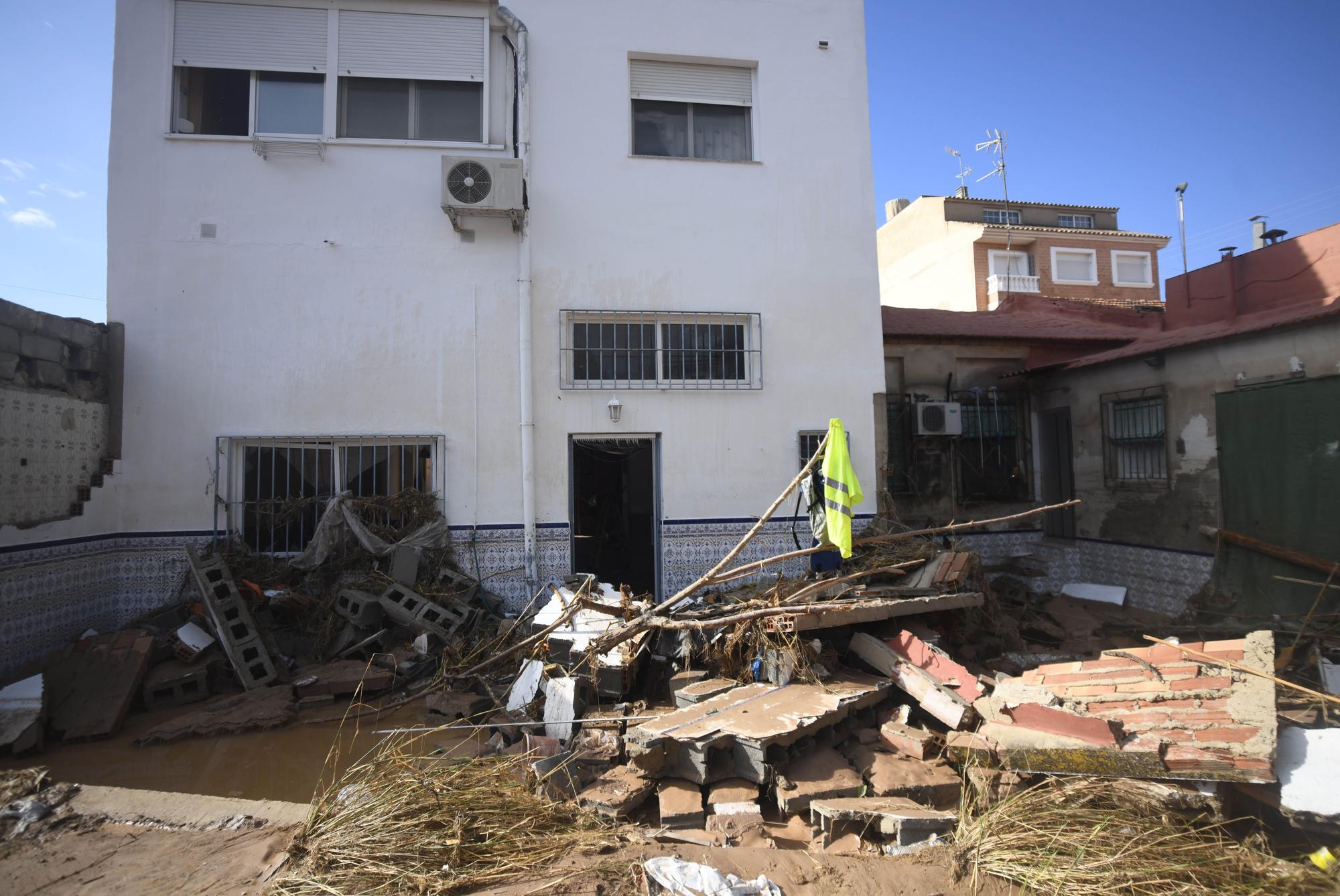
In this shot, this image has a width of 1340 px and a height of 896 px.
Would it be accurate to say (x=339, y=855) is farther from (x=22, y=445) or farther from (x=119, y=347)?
(x=119, y=347)

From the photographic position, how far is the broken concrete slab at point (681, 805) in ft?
12.2

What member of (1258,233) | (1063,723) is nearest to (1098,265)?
(1258,233)

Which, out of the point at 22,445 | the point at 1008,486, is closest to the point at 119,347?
the point at 22,445

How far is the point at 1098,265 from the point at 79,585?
31.0m

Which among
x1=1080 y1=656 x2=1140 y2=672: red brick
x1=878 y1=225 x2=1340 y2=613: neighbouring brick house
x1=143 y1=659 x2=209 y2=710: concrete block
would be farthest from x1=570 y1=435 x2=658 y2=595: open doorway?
x1=1080 y1=656 x2=1140 y2=672: red brick

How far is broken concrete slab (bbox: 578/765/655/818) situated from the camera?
3.76 metres

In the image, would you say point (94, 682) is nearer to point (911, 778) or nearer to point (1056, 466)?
point (911, 778)

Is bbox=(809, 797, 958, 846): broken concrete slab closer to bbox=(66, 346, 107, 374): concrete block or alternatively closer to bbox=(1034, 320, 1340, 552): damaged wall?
bbox=(1034, 320, 1340, 552): damaged wall

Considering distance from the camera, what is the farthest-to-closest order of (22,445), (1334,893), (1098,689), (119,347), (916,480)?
(916,480) < (119,347) < (22,445) < (1098,689) < (1334,893)

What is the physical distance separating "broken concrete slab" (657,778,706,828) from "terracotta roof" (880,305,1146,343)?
6.77m

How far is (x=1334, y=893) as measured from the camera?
2.93 metres

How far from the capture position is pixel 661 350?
7742 millimetres

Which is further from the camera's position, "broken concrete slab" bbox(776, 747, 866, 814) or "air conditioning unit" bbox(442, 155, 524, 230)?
"air conditioning unit" bbox(442, 155, 524, 230)

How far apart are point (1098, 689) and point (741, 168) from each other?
656 centimetres
